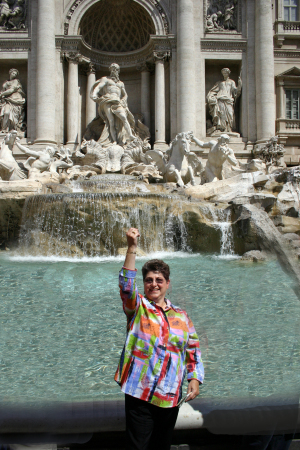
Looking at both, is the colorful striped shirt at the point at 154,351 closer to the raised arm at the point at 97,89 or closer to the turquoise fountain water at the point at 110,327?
the turquoise fountain water at the point at 110,327

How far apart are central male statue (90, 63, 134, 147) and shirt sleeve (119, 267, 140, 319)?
13633 millimetres

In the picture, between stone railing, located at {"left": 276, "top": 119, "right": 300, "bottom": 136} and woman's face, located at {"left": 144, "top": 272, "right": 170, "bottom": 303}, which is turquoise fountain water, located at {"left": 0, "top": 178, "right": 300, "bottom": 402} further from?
stone railing, located at {"left": 276, "top": 119, "right": 300, "bottom": 136}

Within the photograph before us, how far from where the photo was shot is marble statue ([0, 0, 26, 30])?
619 inches

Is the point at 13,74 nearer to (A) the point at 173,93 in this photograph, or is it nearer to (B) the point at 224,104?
(A) the point at 173,93

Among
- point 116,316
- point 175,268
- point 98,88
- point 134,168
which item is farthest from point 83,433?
point 98,88

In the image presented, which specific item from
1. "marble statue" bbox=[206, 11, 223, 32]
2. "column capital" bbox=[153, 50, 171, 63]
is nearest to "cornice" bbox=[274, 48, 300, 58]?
"marble statue" bbox=[206, 11, 223, 32]

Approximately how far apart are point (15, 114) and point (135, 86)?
5.45 meters

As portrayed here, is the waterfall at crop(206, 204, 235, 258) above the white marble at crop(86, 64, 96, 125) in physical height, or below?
below

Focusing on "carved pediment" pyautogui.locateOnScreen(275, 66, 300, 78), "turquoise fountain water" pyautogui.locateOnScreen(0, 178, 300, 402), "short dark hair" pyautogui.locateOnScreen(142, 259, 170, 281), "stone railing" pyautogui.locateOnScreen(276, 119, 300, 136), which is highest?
"carved pediment" pyautogui.locateOnScreen(275, 66, 300, 78)

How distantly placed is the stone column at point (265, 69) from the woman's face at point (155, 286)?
1489cm

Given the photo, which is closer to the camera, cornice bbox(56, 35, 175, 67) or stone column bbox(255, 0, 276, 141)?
cornice bbox(56, 35, 175, 67)

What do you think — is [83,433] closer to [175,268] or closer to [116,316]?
[116,316]

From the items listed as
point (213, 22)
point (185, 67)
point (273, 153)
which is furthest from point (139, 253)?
point (213, 22)

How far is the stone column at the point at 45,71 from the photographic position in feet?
49.3
